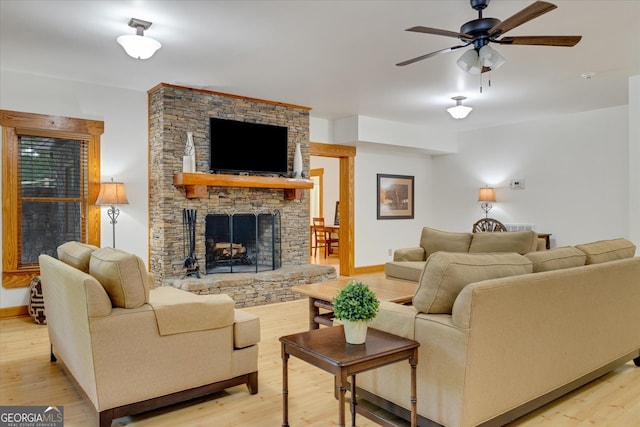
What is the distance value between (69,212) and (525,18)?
493 cm

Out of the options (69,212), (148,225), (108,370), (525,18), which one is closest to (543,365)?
(525,18)

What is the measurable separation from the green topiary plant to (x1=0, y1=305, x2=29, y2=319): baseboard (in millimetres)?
4337

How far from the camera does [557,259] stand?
2656mm

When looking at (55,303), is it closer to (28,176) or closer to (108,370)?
(108,370)

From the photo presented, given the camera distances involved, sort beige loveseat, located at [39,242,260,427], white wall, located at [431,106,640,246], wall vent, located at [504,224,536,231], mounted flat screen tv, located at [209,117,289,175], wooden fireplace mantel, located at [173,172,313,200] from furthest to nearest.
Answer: wall vent, located at [504,224,536,231]
white wall, located at [431,106,640,246]
mounted flat screen tv, located at [209,117,289,175]
wooden fireplace mantel, located at [173,172,313,200]
beige loveseat, located at [39,242,260,427]

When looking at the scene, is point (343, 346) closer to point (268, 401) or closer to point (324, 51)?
point (268, 401)

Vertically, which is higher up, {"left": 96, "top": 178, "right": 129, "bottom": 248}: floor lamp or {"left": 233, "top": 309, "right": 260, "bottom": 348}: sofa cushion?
{"left": 96, "top": 178, "right": 129, "bottom": 248}: floor lamp

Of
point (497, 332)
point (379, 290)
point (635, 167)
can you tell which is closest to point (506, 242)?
point (635, 167)

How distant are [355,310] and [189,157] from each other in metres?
3.91

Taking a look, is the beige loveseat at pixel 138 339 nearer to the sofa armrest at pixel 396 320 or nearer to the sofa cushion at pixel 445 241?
the sofa armrest at pixel 396 320

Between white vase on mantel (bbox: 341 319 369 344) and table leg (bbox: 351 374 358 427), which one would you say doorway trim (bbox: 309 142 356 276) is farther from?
white vase on mantel (bbox: 341 319 369 344)

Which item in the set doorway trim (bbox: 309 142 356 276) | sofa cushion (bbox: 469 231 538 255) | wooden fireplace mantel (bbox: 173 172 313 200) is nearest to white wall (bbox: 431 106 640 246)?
doorway trim (bbox: 309 142 356 276)

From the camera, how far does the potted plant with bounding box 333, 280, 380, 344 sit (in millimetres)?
1995

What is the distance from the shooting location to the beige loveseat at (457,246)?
4.86m
